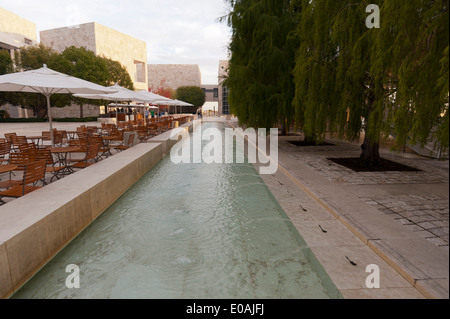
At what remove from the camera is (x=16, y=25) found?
46.1m

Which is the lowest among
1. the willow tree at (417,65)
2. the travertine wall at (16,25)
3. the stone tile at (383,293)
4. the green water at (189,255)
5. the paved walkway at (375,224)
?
the green water at (189,255)

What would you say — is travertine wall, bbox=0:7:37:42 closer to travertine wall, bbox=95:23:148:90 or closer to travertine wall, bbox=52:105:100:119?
travertine wall, bbox=95:23:148:90

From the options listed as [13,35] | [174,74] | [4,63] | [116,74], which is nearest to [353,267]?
[4,63]

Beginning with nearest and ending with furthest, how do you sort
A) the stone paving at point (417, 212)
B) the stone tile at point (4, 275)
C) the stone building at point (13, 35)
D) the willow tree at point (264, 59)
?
the stone tile at point (4, 275) → the stone paving at point (417, 212) → the willow tree at point (264, 59) → the stone building at point (13, 35)

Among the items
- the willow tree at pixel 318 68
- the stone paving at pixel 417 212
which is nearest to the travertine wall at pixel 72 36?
the willow tree at pixel 318 68

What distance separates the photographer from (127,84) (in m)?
45.5

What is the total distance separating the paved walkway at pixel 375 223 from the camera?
3070 mm

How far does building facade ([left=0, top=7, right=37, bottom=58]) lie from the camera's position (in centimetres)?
4232

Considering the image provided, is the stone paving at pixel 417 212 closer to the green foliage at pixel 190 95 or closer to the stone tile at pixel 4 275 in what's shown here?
the stone tile at pixel 4 275

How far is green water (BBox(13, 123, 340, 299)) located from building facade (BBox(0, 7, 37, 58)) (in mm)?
48960

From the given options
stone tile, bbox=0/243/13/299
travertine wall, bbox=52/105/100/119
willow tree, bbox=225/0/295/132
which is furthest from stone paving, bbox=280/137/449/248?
travertine wall, bbox=52/105/100/119

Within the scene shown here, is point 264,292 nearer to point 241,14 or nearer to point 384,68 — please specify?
point 384,68

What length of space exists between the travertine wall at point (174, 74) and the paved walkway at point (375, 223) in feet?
331
